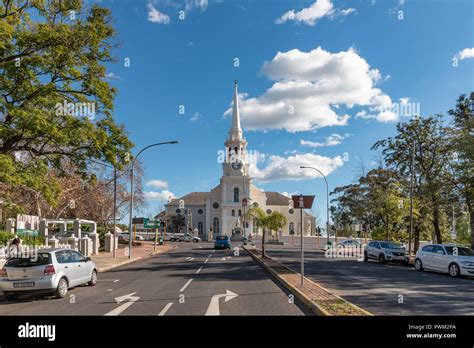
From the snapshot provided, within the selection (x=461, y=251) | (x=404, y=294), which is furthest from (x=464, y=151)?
(x=404, y=294)

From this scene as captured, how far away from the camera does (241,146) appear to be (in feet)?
318

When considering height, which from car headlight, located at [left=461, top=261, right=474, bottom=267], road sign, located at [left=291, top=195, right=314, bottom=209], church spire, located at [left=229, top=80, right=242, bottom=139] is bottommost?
car headlight, located at [left=461, top=261, right=474, bottom=267]

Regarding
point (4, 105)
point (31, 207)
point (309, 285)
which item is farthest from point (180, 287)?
point (31, 207)

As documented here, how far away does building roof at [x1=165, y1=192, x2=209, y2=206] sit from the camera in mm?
110875

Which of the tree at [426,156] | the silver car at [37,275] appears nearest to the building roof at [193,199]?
the tree at [426,156]

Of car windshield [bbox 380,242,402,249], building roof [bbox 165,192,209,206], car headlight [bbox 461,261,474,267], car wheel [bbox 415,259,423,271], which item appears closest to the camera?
car headlight [bbox 461,261,474,267]

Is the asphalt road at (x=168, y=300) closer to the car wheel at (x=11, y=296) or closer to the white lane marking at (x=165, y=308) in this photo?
the white lane marking at (x=165, y=308)

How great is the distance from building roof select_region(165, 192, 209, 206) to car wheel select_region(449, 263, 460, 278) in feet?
296

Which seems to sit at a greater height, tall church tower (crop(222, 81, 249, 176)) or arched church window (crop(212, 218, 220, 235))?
tall church tower (crop(222, 81, 249, 176))

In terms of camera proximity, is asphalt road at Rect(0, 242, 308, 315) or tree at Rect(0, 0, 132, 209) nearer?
asphalt road at Rect(0, 242, 308, 315)

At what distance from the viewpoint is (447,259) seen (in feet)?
Answer: 69.2

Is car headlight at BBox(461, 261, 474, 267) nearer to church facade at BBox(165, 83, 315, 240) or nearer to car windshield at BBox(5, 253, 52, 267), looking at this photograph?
car windshield at BBox(5, 253, 52, 267)

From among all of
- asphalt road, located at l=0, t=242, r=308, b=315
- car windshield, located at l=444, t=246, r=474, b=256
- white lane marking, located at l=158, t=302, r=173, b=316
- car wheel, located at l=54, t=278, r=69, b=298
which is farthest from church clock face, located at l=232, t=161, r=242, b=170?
white lane marking, located at l=158, t=302, r=173, b=316
